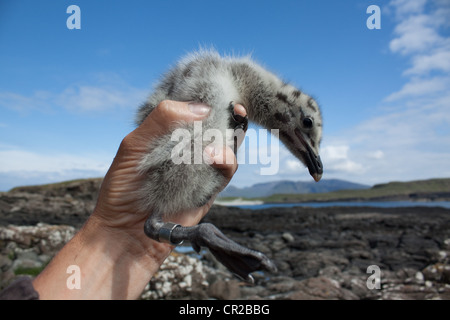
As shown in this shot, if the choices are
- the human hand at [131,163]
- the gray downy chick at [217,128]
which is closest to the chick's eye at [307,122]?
the gray downy chick at [217,128]

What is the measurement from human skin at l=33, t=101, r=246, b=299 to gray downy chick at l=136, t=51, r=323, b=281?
0.09 meters

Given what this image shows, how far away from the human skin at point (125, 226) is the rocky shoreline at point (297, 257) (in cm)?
384

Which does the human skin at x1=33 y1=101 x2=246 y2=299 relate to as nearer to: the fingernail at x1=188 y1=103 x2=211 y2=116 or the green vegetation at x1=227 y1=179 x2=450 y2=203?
the fingernail at x1=188 y1=103 x2=211 y2=116

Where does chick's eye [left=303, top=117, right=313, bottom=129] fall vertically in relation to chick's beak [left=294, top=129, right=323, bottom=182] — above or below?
above

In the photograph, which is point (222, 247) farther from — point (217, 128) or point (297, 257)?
point (297, 257)

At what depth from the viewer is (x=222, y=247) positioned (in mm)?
2004

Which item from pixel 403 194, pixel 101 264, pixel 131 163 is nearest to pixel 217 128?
pixel 131 163

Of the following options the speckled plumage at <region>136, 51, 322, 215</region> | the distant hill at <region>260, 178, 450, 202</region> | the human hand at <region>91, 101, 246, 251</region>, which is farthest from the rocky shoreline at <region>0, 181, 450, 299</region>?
the distant hill at <region>260, 178, 450, 202</region>

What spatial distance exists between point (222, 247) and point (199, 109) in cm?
113

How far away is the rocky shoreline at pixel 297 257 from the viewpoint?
674 cm

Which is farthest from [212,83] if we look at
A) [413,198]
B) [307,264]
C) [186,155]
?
[413,198]

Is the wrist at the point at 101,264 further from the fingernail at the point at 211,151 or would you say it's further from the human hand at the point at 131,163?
the fingernail at the point at 211,151

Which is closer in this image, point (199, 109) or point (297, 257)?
point (199, 109)

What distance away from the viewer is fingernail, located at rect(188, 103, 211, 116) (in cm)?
262
